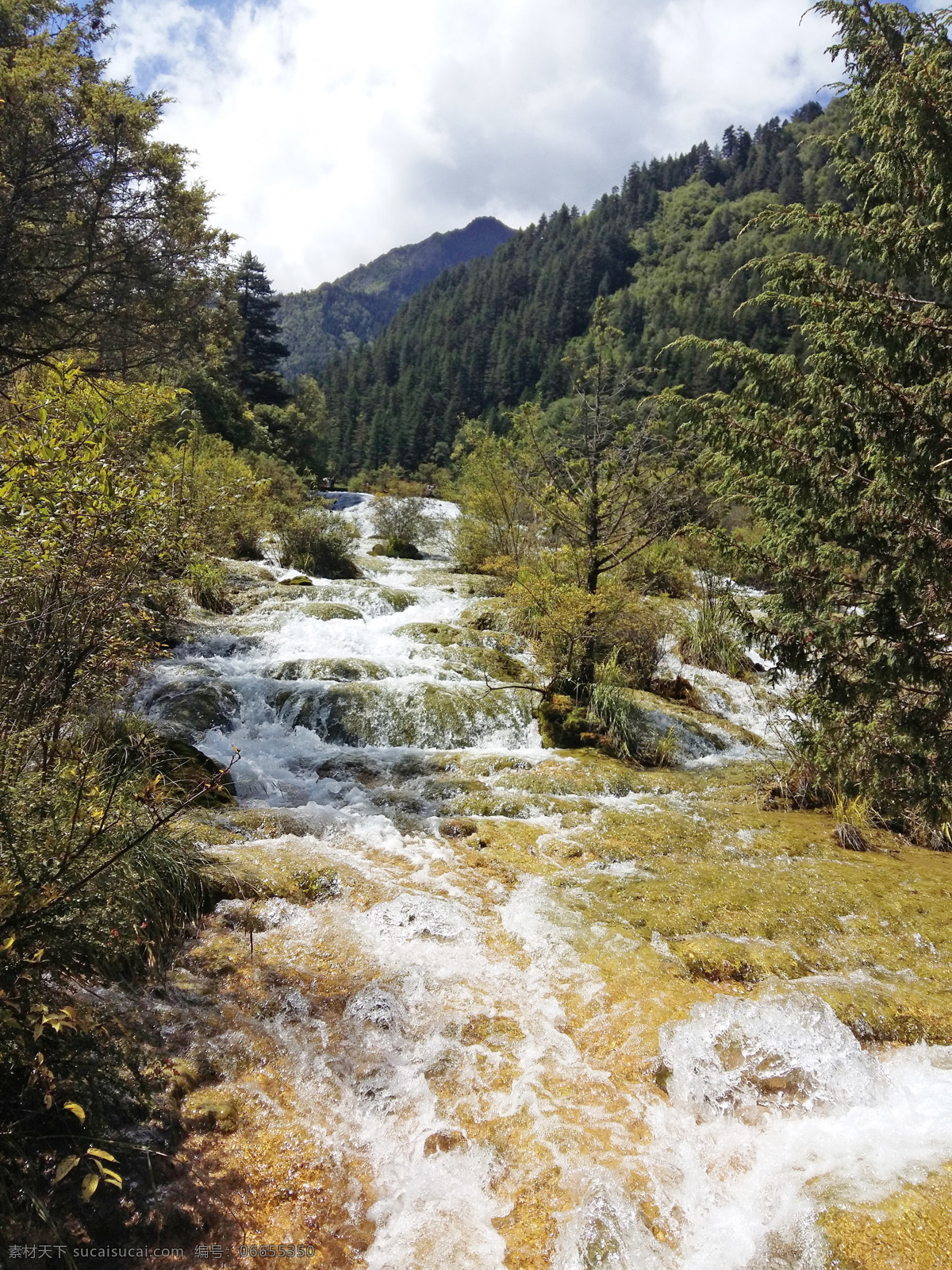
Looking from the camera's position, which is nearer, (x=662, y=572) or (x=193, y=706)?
(x=193, y=706)

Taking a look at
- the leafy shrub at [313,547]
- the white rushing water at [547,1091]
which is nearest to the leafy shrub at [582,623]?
the white rushing water at [547,1091]

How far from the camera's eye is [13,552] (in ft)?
10.4

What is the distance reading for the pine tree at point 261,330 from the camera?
148 feet

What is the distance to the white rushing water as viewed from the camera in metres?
2.62

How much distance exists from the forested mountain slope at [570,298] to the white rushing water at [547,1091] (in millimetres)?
67678

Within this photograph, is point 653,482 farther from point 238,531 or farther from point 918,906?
point 238,531

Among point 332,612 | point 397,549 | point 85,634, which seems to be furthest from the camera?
point 397,549

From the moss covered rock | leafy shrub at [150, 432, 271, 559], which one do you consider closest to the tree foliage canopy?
leafy shrub at [150, 432, 271, 559]

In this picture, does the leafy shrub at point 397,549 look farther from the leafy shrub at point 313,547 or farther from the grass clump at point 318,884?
the grass clump at point 318,884

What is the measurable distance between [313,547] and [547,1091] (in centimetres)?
1620

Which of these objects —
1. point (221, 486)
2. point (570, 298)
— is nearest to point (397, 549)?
point (221, 486)

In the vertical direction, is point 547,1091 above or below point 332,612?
below

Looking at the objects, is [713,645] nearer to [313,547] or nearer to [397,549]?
[313,547]

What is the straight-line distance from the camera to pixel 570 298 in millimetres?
106625
